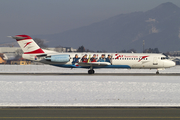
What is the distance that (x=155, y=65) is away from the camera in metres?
45.5

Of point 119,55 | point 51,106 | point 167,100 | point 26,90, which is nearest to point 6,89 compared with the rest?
point 26,90

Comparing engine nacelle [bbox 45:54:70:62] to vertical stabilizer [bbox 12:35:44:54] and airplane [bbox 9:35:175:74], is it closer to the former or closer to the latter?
airplane [bbox 9:35:175:74]
